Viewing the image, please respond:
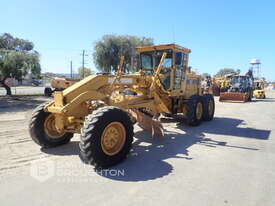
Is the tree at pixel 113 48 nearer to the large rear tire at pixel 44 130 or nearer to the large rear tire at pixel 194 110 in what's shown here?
the large rear tire at pixel 194 110

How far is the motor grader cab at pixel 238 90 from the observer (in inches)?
728

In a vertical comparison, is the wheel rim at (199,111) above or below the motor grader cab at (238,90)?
below

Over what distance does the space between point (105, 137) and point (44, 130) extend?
1696 mm

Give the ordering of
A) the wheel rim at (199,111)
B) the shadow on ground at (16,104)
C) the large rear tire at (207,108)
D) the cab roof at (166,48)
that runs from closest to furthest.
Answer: the cab roof at (166,48)
the wheel rim at (199,111)
the large rear tire at (207,108)
the shadow on ground at (16,104)

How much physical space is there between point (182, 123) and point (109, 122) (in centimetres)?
494

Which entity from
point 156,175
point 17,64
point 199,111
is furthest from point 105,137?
point 17,64

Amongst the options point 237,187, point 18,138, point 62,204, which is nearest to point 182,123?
point 237,187

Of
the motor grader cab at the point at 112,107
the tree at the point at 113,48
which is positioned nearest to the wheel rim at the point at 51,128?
the motor grader cab at the point at 112,107

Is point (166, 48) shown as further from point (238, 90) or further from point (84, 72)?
point (84, 72)

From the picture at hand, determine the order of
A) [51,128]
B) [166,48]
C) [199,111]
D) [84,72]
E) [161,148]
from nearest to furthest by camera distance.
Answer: [51,128] → [161,148] → [166,48] → [199,111] → [84,72]

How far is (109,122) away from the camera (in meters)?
4.05

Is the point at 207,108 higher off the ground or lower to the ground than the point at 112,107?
lower

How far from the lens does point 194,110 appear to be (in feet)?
25.9

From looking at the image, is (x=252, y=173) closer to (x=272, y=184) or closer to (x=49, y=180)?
(x=272, y=184)
